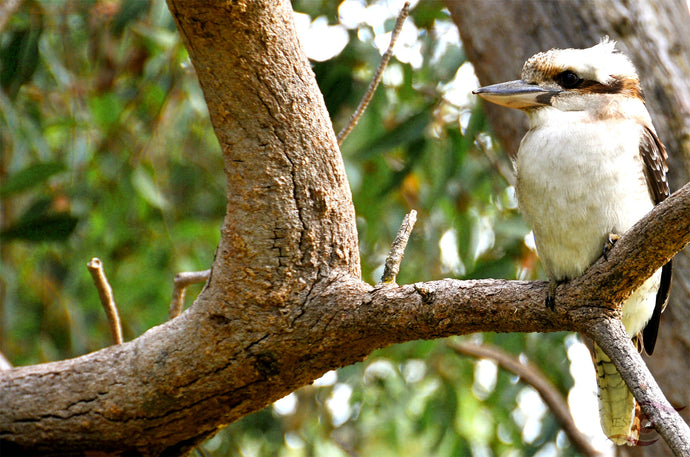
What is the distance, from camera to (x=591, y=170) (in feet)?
4.86

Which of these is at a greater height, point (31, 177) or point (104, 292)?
point (31, 177)

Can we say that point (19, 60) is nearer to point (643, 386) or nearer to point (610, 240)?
point (610, 240)

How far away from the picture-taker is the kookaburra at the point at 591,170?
1.47 m

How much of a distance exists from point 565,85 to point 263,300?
2.30 feet

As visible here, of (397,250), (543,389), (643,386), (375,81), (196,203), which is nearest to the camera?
(643,386)

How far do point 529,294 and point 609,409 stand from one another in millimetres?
510

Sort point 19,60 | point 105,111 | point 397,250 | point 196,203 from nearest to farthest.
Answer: point 397,250 → point 19,60 → point 105,111 → point 196,203

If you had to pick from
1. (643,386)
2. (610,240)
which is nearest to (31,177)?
(610,240)

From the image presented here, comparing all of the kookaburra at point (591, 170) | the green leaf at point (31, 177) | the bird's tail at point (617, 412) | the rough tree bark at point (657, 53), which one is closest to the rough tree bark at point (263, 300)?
the kookaburra at point (591, 170)

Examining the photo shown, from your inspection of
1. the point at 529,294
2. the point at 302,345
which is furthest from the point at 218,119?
the point at 529,294

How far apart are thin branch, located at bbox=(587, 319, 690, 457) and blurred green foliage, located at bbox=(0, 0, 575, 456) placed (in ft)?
3.68

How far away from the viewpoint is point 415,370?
3100mm

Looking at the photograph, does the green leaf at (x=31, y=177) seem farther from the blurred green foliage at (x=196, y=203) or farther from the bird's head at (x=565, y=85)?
the bird's head at (x=565, y=85)

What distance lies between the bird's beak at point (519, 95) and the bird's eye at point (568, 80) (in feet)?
0.06
